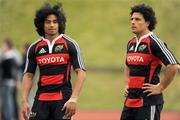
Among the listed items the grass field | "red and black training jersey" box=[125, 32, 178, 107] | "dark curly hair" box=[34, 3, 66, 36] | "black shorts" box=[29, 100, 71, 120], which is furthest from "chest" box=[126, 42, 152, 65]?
the grass field

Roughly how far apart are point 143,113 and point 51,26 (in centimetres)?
179

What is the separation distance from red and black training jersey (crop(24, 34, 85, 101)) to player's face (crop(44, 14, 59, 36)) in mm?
124

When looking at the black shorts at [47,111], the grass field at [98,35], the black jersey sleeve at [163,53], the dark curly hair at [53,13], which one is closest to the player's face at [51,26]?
the dark curly hair at [53,13]

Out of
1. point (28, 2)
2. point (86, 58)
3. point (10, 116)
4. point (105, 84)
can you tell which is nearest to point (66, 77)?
point (10, 116)

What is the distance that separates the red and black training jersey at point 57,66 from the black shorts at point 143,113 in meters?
0.90

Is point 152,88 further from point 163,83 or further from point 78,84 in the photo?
point 78,84

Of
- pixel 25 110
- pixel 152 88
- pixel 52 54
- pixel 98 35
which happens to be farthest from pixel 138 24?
pixel 98 35

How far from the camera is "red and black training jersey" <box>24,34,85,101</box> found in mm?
10742

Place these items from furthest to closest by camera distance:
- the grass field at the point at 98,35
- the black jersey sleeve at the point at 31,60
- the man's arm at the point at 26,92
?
1. the grass field at the point at 98,35
2. the black jersey sleeve at the point at 31,60
3. the man's arm at the point at 26,92

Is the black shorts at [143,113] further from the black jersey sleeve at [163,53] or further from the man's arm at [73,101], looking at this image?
the man's arm at [73,101]

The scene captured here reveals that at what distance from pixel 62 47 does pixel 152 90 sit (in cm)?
140

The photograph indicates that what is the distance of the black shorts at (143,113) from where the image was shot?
10.9 m

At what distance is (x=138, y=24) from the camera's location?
11055 mm

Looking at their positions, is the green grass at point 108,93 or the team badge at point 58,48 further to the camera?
the green grass at point 108,93
